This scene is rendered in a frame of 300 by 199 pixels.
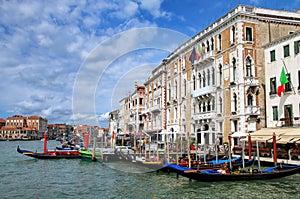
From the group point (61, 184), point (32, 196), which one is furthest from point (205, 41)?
point (32, 196)

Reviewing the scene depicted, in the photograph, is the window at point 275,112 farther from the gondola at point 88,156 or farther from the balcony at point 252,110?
the gondola at point 88,156

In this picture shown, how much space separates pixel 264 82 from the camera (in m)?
24.4

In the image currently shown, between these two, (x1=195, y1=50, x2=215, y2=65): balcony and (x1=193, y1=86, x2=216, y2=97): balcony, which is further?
(x1=195, y1=50, x2=215, y2=65): balcony

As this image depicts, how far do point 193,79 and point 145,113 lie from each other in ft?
51.0

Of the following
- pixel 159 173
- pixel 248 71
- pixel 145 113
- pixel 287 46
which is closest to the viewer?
pixel 159 173

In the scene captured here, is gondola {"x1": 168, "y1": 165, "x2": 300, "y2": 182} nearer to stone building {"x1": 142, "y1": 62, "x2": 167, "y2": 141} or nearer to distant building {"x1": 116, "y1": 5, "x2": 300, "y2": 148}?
distant building {"x1": 116, "y1": 5, "x2": 300, "y2": 148}

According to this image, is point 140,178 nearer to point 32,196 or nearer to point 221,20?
point 32,196

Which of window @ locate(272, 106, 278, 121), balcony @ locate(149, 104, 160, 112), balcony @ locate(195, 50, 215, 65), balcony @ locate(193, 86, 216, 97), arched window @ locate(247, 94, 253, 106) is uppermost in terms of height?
balcony @ locate(195, 50, 215, 65)

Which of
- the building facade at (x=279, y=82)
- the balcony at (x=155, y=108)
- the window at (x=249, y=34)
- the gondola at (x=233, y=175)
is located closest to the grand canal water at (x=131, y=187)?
the gondola at (x=233, y=175)

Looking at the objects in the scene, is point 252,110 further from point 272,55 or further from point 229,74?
point 272,55

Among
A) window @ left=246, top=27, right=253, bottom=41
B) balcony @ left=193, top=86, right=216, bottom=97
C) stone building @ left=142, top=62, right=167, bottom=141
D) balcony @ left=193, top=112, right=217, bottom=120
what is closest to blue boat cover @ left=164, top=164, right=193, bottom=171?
balcony @ left=193, top=112, right=217, bottom=120

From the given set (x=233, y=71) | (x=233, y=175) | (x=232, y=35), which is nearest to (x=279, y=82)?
(x=233, y=71)

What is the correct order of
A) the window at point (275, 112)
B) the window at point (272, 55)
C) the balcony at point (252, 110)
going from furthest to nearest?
the balcony at point (252, 110)
the window at point (272, 55)
the window at point (275, 112)


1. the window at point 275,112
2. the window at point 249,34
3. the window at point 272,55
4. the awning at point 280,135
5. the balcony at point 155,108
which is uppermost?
the window at point 249,34
